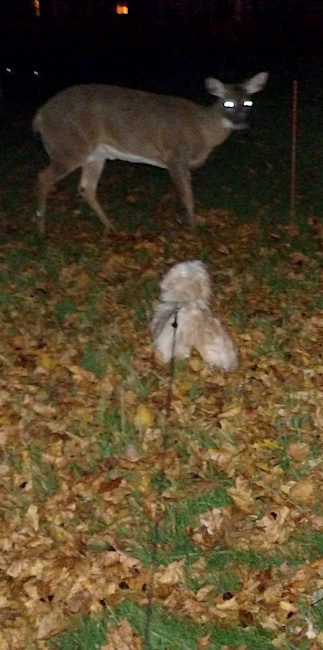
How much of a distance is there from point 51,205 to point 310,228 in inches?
125

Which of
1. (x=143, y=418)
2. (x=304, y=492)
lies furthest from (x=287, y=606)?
(x=143, y=418)

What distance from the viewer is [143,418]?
15.7ft

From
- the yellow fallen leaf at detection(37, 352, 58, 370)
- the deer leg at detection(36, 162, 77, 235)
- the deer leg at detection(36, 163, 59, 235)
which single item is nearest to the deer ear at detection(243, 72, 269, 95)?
the deer leg at detection(36, 162, 77, 235)

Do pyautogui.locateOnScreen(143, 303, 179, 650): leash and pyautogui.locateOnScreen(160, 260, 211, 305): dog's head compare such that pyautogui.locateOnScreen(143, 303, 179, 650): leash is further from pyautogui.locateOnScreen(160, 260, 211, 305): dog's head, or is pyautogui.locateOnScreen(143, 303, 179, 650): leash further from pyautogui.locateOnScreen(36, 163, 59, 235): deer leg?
pyautogui.locateOnScreen(36, 163, 59, 235): deer leg

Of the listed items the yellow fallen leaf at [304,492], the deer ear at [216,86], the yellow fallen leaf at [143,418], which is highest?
the deer ear at [216,86]

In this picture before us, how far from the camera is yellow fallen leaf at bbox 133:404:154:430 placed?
4730 millimetres

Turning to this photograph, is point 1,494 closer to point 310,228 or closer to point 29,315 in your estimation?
point 29,315

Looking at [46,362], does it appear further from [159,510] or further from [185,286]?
[159,510]

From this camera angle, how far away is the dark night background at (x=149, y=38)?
890 inches

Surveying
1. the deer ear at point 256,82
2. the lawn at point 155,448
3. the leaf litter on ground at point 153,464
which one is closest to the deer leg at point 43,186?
the lawn at point 155,448

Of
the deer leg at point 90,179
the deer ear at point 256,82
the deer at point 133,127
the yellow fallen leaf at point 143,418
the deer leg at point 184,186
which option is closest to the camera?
the yellow fallen leaf at point 143,418

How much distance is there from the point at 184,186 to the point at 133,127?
0.80m

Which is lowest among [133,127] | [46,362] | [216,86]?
[46,362]

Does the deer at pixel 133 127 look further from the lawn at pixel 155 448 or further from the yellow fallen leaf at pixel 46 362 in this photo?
the yellow fallen leaf at pixel 46 362
